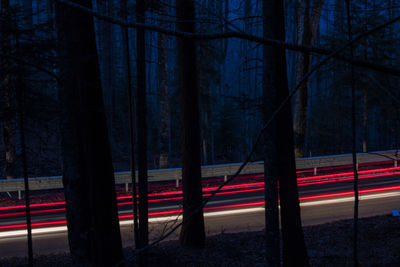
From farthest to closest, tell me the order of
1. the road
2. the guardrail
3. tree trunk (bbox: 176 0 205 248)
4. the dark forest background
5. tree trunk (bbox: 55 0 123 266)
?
1. the guardrail
2. the road
3. tree trunk (bbox: 176 0 205 248)
4. the dark forest background
5. tree trunk (bbox: 55 0 123 266)

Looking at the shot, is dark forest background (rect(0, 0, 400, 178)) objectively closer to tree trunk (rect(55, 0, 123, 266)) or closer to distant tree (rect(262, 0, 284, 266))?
tree trunk (rect(55, 0, 123, 266))

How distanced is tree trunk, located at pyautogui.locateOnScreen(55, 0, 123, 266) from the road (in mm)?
2596

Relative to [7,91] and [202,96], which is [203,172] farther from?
[7,91]

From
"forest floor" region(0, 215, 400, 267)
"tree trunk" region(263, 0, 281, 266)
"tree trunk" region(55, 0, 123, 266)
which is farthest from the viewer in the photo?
"forest floor" region(0, 215, 400, 267)

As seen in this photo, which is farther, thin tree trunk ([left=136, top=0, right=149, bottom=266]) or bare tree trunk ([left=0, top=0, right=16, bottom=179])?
bare tree trunk ([left=0, top=0, right=16, bottom=179])

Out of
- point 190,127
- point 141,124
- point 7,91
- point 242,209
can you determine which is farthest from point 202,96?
point 141,124

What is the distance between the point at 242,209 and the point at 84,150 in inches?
334

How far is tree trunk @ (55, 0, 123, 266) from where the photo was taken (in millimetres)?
5293

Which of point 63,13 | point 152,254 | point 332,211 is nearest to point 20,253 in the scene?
point 152,254

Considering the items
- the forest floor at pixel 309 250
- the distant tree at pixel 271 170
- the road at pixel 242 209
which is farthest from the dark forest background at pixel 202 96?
the forest floor at pixel 309 250

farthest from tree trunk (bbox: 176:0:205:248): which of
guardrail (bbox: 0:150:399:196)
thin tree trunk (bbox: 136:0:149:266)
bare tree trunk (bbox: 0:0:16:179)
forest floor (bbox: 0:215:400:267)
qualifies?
guardrail (bbox: 0:150:399:196)

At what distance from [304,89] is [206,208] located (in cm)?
826

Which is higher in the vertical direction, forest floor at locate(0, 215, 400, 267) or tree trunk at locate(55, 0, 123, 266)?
tree trunk at locate(55, 0, 123, 266)

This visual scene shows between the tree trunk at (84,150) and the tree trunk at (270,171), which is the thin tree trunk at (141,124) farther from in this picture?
the tree trunk at (270,171)
